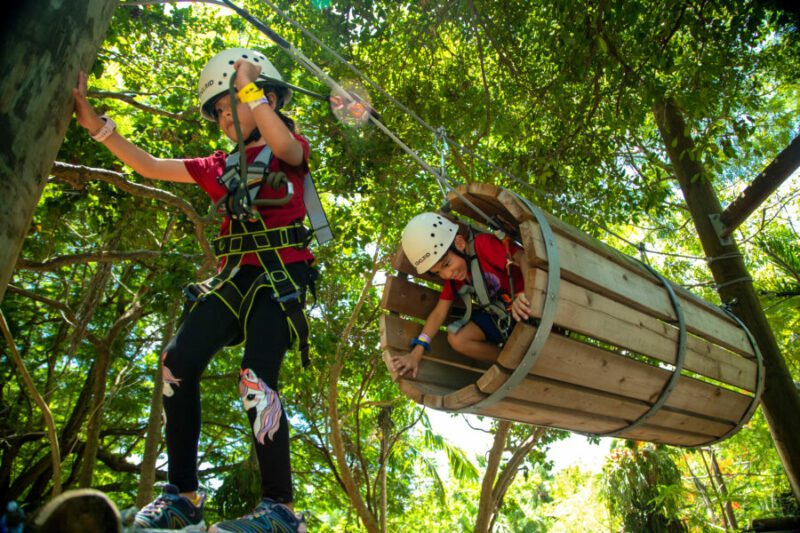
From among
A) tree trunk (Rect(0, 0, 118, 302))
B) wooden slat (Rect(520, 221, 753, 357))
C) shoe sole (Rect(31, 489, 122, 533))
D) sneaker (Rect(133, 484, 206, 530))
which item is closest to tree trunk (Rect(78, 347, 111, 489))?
sneaker (Rect(133, 484, 206, 530))

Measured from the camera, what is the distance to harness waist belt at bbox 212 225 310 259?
281cm

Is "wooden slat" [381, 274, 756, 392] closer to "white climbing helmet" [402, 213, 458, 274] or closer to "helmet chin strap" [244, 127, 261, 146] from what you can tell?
"white climbing helmet" [402, 213, 458, 274]

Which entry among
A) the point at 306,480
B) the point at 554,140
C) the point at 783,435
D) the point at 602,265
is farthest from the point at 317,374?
the point at 602,265

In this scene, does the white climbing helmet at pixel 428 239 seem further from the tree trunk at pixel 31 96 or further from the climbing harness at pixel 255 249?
the tree trunk at pixel 31 96

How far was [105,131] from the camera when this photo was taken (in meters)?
2.79

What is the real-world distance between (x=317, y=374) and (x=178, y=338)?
30.8 feet

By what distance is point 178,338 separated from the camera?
105 inches

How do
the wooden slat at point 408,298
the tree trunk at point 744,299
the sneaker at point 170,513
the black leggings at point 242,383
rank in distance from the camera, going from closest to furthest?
1. the sneaker at point 170,513
2. the black leggings at point 242,383
3. the wooden slat at point 408,298
4. the tree trunk at point 744,299

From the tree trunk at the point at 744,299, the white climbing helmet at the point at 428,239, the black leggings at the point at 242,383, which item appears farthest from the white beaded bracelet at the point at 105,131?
the tree trunk at the point at 744,299

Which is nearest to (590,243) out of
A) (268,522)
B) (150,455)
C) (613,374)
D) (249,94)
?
(613,374)

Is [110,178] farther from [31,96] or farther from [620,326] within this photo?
[620,326]

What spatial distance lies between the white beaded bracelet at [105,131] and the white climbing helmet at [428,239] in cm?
190

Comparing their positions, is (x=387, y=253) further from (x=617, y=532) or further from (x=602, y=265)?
(x=617, y=532)

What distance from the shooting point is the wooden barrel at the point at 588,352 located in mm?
3275
